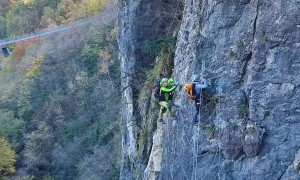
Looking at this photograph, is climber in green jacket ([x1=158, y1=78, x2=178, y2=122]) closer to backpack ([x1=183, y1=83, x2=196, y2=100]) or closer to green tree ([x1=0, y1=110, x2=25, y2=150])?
backpack ([x1=183, y1=83, x2=196, y2=100])

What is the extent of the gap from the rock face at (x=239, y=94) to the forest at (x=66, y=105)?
1671cm

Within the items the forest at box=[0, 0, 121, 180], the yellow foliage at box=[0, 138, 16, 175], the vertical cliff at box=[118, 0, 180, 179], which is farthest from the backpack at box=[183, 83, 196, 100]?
the yellow foliage at box=[0, 138, 16, 175]

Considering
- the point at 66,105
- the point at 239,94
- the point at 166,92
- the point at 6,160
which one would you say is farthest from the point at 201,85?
the point at 66,105

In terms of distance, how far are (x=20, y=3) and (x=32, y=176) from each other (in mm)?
28879

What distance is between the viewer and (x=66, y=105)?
3675cm

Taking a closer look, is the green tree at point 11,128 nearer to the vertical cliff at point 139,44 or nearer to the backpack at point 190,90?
the vertical cliff at point 139,44

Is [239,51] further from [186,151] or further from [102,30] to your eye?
[102,30]

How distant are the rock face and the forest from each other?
54.8 ft

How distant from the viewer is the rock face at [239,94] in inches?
385

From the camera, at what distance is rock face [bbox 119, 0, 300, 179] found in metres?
9.77

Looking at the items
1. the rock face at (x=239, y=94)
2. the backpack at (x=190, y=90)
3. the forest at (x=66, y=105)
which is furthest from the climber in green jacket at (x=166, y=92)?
the forest at (x=66, y=105)

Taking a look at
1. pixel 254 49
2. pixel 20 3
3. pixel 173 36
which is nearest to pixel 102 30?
pixel 20 3

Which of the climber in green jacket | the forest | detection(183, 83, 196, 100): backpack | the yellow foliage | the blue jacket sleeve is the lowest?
the yellow foliage

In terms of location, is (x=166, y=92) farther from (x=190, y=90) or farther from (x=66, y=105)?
(x=66, y=105)
